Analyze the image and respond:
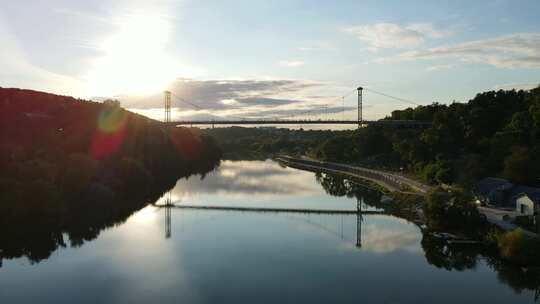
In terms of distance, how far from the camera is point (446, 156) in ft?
118

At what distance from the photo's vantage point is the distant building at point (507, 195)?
21.8 metres

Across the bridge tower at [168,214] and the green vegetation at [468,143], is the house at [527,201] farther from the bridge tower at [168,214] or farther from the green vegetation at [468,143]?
the bridge tower at [168,214]

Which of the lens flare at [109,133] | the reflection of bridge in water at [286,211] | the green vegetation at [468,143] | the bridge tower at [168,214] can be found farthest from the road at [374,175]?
the lens flare at [109,133]

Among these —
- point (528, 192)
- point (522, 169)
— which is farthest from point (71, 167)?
point (522, 169)

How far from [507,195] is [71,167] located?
22489 millimetres

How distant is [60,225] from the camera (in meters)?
22.4

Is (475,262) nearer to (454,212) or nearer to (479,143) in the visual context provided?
(454,212)

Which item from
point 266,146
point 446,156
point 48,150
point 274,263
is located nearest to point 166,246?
point 274,263

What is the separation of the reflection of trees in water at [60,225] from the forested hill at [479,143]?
18.9 meters

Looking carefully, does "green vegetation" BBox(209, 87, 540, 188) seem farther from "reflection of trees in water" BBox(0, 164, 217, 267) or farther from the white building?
"reflection of trees in water" BBox(0, 164, 217, 267)

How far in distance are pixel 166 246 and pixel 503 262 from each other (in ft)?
40.4

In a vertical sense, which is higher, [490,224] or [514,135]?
[514,135]

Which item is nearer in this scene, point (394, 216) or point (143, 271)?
point (143, 271)

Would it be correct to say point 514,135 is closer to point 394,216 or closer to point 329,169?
point 394,216
